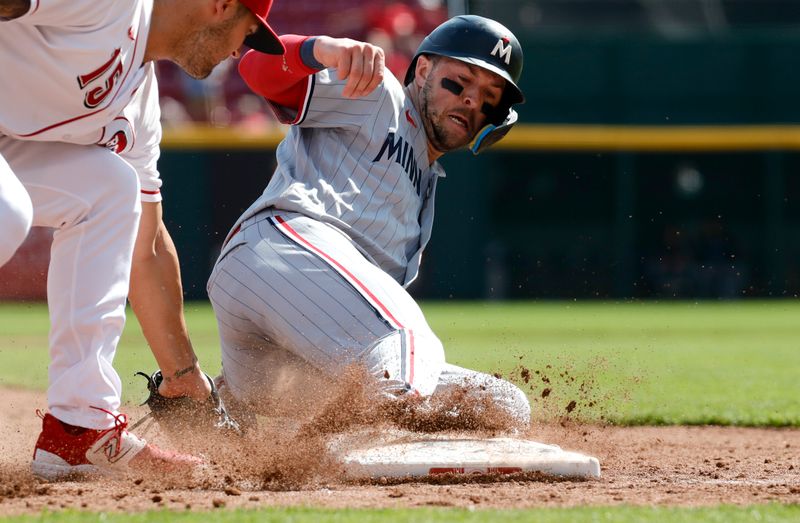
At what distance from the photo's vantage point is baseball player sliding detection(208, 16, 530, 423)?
3.06 m

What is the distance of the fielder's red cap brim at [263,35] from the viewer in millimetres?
2811

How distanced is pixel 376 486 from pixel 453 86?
4.68 feet

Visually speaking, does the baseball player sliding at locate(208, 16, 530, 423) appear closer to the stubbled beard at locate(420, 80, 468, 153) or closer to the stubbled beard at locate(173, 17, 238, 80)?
the stubbled beard at locate(420, 80, 468, 153)

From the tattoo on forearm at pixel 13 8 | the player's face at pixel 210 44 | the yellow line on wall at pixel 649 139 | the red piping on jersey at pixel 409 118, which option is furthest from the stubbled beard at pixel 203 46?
the yellow line on wall at pixel 649 139

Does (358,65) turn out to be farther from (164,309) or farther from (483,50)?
(164,309)

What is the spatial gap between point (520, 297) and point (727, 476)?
1091 centimetres

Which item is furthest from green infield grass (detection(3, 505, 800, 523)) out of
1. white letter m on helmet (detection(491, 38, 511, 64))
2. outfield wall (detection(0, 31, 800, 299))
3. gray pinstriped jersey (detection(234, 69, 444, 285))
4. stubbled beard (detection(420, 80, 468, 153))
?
outfield wall (detection(0, 31, 800, 299))

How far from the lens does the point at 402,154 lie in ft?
11.6

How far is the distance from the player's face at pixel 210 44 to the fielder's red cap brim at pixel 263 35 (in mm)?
24

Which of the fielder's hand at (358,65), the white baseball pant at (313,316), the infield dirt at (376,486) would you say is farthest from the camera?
the white baseball pant at (313,316)

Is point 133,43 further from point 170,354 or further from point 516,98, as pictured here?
point 516,98

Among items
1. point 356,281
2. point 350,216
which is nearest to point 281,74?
point 350,216

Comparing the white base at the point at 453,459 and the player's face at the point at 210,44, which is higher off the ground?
the player's face at the point at 210,44

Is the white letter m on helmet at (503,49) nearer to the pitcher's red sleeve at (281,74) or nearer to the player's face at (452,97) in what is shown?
the player's face at (452,97)
